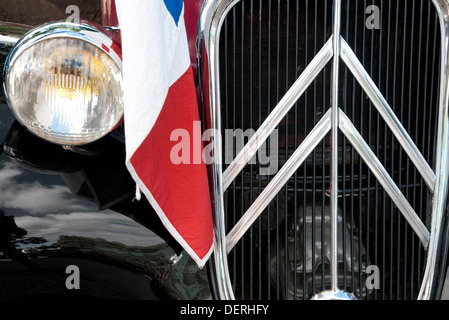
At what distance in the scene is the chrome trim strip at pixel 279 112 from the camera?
1.41m

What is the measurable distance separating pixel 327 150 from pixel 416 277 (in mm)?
477

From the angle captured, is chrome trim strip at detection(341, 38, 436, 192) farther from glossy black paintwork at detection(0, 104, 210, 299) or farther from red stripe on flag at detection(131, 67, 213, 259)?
glossy black paintwork at detection(0, 104, 210, 299)

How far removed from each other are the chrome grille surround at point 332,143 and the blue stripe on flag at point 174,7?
0.24ft

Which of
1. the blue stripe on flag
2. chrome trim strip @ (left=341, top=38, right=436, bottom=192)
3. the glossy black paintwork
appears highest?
the blue stripe on flag

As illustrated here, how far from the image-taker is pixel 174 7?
1.36 meters

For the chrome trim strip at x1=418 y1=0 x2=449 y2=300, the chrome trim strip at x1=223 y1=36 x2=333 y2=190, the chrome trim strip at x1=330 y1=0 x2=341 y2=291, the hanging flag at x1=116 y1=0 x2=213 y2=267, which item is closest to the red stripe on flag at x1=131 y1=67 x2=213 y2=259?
the hanging flag at x1=116 y1=0 x2=213 y2=267

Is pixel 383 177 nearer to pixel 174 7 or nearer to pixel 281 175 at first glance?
pixel 281 175

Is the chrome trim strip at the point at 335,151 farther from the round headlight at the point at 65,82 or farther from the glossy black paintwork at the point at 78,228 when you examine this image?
the round headlight at the point at 65,82

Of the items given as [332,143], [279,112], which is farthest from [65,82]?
[332,143]

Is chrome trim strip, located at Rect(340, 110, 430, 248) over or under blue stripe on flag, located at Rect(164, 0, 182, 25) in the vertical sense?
under

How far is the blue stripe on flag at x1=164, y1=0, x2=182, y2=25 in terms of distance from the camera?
1.34 m

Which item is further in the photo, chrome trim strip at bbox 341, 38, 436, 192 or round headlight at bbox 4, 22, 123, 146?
Answer: chrome trim strip at bbox 341, 38, 436, 192

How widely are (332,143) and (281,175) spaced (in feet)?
0.56

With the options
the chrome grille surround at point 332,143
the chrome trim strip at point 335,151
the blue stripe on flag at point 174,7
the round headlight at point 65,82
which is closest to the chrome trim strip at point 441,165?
the chrome grille surround at point 332,143
